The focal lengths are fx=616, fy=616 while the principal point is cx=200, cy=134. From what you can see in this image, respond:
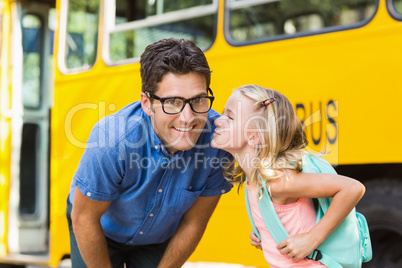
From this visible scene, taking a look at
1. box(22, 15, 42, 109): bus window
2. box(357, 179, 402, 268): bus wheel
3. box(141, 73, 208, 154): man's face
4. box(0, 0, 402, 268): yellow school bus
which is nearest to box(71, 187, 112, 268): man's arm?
box(141, 73, 208, 154): man's face

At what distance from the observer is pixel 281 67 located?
4.16 metres

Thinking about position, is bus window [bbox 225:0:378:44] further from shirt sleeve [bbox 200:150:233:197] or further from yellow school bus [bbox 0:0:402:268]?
shirt sleeve [bbox 200:150:233:197]

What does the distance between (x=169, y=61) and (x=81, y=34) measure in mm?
3273

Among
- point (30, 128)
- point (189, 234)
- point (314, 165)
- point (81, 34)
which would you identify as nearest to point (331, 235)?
point (314, 165)

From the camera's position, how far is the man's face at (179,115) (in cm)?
251

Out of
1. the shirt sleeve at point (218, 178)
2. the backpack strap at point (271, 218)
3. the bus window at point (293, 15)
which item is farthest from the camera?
the bus window at point (293, 15)

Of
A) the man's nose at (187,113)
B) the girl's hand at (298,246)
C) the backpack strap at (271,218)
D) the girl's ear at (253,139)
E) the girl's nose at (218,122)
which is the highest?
the man's nose at (187,113)

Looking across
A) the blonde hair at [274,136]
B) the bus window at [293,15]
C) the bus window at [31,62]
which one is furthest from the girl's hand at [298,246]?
the bus window at [31,62]

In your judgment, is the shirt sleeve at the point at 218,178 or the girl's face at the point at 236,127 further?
the shirt sleeve at the point at 218,178

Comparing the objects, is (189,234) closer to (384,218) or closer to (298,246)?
(298,246)

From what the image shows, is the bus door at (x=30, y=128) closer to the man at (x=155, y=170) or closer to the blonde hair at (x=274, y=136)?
the man at (x=155, y=170)

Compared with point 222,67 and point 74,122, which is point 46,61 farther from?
point 222,67

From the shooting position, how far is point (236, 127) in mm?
2516

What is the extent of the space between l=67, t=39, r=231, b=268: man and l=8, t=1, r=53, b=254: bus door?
3.64m
